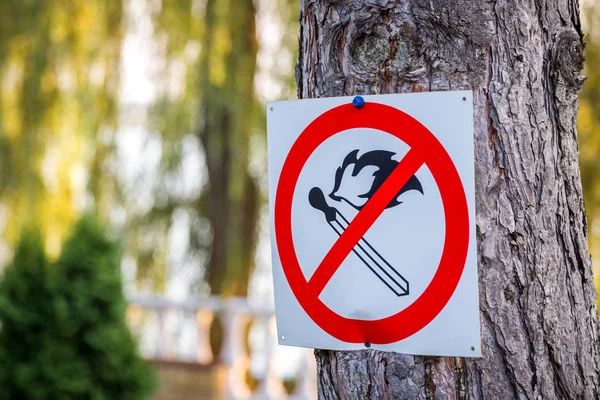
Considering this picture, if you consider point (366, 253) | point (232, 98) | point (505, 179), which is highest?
point (232, 98)

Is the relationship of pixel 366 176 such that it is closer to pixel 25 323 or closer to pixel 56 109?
pixel 25 323

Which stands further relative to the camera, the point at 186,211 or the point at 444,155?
the point at 186,211

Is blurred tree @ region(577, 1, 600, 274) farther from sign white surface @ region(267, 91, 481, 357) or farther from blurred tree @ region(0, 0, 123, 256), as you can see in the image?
sign white surface @ region(267, 91, 481, 357)

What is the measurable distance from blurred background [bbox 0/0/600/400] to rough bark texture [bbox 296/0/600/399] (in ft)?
11.7

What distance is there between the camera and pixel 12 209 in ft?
20.5

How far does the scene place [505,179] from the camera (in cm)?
166

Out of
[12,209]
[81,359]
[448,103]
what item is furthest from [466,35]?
[12,209]

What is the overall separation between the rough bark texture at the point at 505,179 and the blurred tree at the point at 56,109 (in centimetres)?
430

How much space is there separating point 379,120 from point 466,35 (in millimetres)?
243

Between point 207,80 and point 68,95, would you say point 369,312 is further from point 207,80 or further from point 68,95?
point 68,95

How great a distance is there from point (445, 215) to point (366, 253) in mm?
175

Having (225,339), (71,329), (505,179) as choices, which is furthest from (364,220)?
(225,339)

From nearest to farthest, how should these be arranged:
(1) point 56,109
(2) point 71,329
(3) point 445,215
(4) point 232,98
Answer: (3) point 445,215
(2) point 71,329
(4) point 232,98
(1) point 56,109

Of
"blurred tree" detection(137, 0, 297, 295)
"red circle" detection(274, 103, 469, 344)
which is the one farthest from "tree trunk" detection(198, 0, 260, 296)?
"red circle" detection(274, 103, 469, 344)
